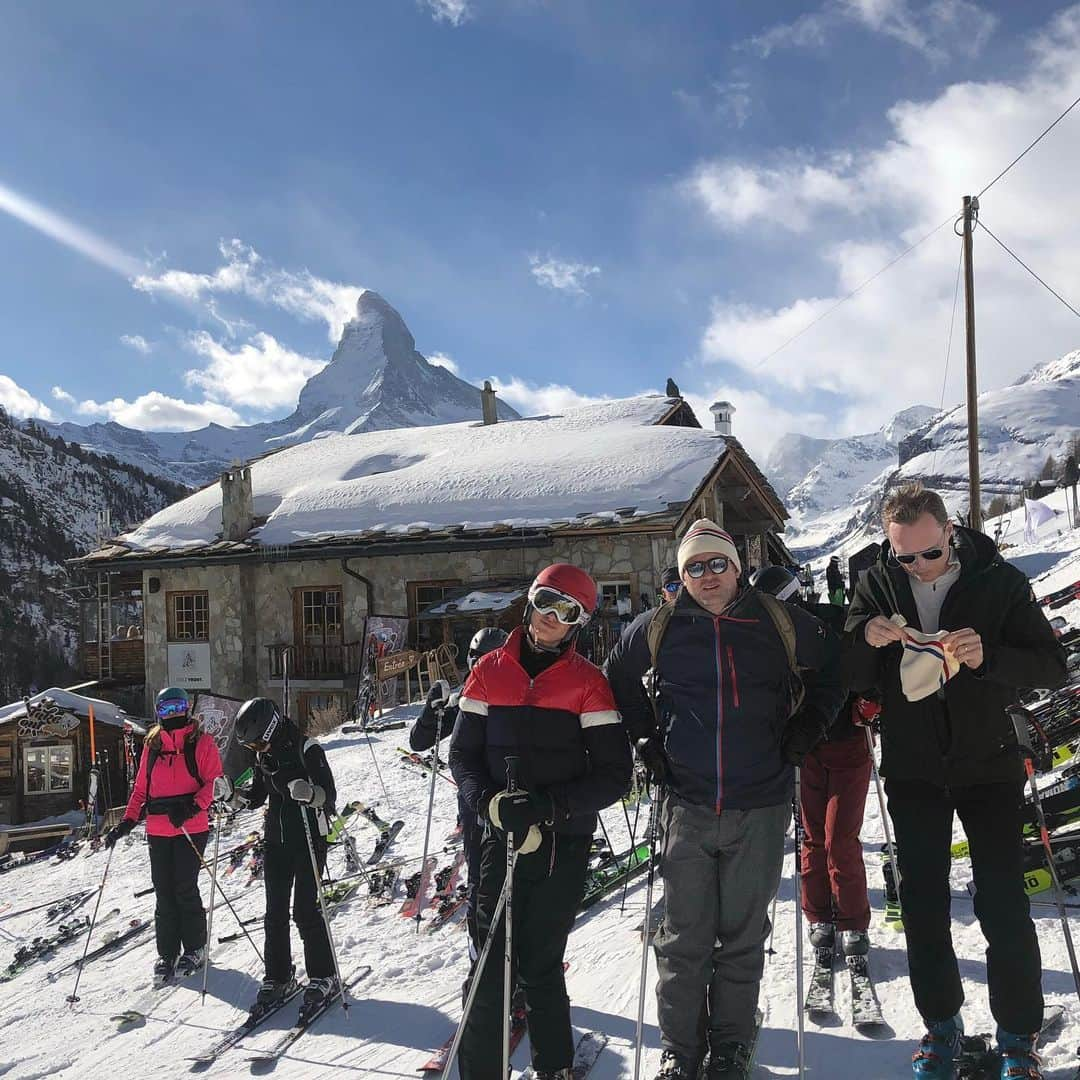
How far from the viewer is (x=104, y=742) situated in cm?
1803

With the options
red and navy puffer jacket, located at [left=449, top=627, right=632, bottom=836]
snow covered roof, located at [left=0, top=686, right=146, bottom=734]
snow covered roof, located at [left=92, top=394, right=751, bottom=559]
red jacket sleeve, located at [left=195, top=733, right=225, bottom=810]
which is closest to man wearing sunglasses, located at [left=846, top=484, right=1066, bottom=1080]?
red and navy puffer jacket, located at [left=449, top=627, right=632, bottom=836]

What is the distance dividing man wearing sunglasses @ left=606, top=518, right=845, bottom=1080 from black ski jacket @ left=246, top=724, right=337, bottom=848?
2385mm

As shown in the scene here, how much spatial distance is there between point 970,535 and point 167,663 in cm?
1787

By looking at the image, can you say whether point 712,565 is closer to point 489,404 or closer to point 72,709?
point 72,709

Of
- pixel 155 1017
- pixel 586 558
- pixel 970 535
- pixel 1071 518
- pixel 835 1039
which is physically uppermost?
pixel 1071 518

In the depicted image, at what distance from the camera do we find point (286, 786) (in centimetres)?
429

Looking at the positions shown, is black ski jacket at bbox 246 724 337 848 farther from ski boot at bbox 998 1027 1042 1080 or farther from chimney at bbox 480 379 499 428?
chimney at bbox 480 379 499 428

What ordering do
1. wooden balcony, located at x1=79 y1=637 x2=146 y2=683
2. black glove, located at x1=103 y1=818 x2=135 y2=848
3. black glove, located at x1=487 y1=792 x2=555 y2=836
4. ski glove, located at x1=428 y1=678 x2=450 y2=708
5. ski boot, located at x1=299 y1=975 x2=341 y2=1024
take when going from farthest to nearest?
1. wooden balcony, located at x1=79 y1=637 x2=146 y2=683
2. black glove, located at x1=103 y1=818 x2=135 y2=848
3. ski glove, located at x1=428 y1=678 x2=450 y2=708
4. ski boot, located at x1=299 y1=975 x2=341 y2=1024
5. black glove, located at x1=487 y1=792 x2=555 y2=836

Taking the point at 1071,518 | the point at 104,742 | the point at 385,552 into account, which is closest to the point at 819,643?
the point at 385,552

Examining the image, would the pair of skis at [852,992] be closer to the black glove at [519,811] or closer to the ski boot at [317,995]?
the black glove at [519,811]

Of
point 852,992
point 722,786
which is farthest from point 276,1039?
point 722,786

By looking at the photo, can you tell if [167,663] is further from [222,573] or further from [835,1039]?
[835,1039]

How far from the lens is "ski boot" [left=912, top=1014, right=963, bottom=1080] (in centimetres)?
238

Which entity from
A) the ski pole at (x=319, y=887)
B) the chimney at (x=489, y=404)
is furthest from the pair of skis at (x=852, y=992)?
the chimney at (x=489, y=404)
